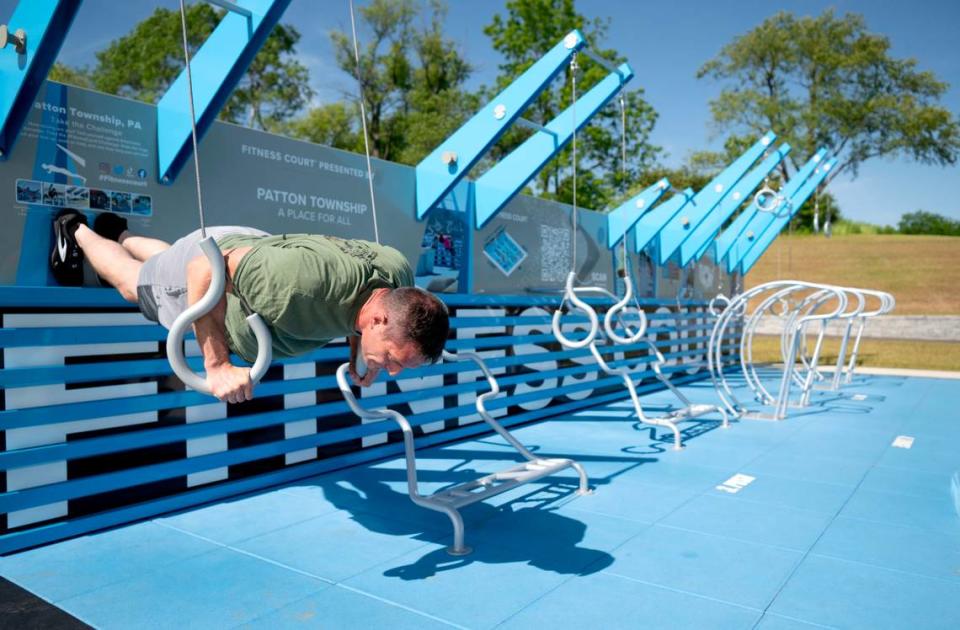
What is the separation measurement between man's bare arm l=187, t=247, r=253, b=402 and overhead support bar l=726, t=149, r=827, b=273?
39.9 ft

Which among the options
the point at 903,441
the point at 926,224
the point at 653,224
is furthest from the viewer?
the point at 926,224

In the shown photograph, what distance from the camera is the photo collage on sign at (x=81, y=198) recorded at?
346 centimetres

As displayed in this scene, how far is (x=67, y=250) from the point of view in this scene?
3.58 metres

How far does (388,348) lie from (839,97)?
125 feet

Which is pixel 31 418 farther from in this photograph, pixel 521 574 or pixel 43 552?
pixel 521 574

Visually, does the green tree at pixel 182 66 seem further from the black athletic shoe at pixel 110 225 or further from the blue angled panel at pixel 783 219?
the black athletic shoe at pixel 110 225

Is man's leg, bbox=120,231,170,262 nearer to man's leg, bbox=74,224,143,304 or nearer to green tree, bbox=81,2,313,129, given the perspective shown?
man's leg, bbox=74,224,143,304

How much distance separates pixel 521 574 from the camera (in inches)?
118

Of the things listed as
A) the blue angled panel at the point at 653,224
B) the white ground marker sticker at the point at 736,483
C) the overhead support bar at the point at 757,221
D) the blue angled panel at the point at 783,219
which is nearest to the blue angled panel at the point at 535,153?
the white ground marker sticker at the point at 736,483

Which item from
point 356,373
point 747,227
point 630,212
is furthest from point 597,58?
point 747,227

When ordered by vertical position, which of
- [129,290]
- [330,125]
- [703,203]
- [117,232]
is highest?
Result: [330,125]

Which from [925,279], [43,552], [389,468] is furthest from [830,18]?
[43,552]

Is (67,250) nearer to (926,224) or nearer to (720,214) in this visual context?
(720,214)

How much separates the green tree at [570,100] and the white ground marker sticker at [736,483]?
16057 mm
